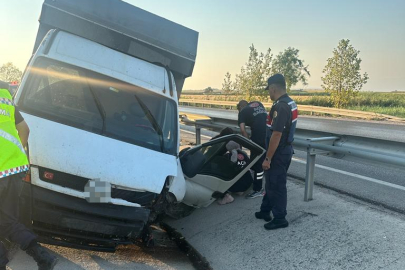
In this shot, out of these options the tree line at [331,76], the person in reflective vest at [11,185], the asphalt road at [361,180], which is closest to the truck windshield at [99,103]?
the person in reflective vest at [11,185]

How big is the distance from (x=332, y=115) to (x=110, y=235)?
26.5 metres

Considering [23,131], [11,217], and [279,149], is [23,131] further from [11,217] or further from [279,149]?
[279,149]

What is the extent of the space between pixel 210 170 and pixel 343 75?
95.2ft

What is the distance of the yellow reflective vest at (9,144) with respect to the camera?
2.89m

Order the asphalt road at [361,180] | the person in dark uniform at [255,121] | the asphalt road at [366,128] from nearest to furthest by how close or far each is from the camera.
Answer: the asphalt road at [361,180] → the person in dark uniform at [255,121] → the asphalt road at [366,128]

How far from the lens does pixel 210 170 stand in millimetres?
4758

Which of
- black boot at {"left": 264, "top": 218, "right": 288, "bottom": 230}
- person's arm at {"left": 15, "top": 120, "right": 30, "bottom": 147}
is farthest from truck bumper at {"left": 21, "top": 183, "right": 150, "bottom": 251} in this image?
black boot at {"left": 264, "top": 218, "right": 288, "bottom": 230}

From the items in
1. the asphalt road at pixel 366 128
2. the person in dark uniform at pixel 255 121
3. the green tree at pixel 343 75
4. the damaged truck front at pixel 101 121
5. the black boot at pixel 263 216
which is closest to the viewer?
the damaged truck front at pixel 101 121

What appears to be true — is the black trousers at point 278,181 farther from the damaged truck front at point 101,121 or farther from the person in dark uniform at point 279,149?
the damaged truck front at point 101,121

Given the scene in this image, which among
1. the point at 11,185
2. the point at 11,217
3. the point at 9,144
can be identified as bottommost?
the point at 11,217

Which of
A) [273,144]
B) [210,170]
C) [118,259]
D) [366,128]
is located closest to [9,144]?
[118,259]

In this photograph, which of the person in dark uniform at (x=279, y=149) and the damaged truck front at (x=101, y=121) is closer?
the damaged truck front at (x=101, y=121)

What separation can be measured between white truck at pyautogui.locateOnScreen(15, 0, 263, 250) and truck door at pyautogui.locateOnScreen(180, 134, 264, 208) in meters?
0.01

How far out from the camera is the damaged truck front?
3.32 meters
